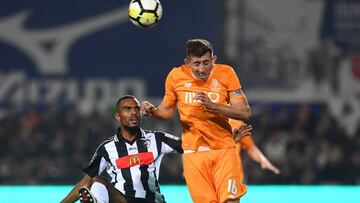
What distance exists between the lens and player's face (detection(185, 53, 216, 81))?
6434mm

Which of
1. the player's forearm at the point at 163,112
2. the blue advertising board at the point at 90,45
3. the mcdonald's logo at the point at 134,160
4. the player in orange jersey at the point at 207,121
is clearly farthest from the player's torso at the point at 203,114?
the blue advertising board at the point at 90,45

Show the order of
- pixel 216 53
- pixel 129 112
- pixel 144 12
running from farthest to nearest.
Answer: pixel 216 53
pixel 144 12
pixel 129 112

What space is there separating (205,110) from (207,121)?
8 cm

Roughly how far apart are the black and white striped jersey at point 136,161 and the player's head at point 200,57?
0.81 metres

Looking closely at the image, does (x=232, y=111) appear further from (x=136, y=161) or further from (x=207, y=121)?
(x=136, y=161)

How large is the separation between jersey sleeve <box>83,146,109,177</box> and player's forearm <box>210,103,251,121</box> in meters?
1.18

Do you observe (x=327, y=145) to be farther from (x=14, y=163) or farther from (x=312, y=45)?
(x=14, y=163)

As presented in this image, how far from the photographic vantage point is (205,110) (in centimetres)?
656

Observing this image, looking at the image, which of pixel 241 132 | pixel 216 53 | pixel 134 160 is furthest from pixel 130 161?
pixel 216 53

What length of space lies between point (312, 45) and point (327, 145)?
1622 mm

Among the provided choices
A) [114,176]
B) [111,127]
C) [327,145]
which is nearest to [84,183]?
[114,176]

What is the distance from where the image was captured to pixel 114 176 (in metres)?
7.14

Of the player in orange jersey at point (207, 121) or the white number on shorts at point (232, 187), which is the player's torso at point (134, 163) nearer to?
the player in orange jersey at point (207, 121)

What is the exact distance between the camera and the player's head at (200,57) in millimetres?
6426
